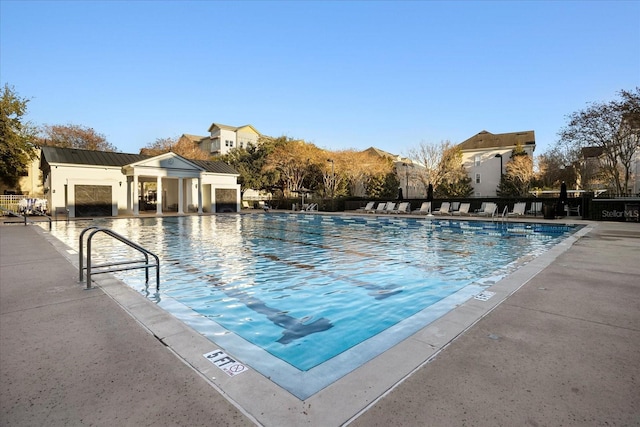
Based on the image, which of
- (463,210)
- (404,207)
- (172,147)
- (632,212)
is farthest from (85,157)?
(632,212)

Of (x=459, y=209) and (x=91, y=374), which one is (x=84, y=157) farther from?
(x=91, y=374)

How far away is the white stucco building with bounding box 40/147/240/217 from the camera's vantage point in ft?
82.0

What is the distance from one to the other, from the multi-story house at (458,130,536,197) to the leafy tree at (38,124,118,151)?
4965 centimetres

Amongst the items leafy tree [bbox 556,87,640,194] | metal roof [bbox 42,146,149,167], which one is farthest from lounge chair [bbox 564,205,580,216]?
metal roof [bbox 42,146,149,167]

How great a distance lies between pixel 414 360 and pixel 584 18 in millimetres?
18099

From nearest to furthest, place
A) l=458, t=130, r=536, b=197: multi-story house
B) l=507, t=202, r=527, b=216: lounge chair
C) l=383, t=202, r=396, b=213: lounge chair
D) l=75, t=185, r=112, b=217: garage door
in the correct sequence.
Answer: l=507, t=202, r=527, b=216: lounge chair
l=75, t=185, r=112, b=217: garage door
l=383, t=202, r=396, b=213: lounge chair
l=458, t=130, r=536, b=197: multi-story house

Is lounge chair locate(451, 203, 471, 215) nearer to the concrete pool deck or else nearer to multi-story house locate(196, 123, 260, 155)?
the concrete pool deck

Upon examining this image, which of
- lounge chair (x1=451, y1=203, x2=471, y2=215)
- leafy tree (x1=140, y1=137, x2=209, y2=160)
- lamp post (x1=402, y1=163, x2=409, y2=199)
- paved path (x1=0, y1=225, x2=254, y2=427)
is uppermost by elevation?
leafy tree (x1=140, y1=137, x2=209, y2=160)

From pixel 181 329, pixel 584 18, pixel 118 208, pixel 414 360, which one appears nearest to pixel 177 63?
pixel 118 208

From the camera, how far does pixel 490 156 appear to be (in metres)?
43.3

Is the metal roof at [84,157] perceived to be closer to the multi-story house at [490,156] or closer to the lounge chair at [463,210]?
the lounge chair at [463,210]

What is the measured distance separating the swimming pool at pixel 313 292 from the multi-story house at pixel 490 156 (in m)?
35.4

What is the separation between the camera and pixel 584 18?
1409 centimetres

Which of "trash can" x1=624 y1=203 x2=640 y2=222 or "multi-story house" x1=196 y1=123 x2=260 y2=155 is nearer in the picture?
Result: "trash can" x1=624 y1=203 x2=640 y2=222
